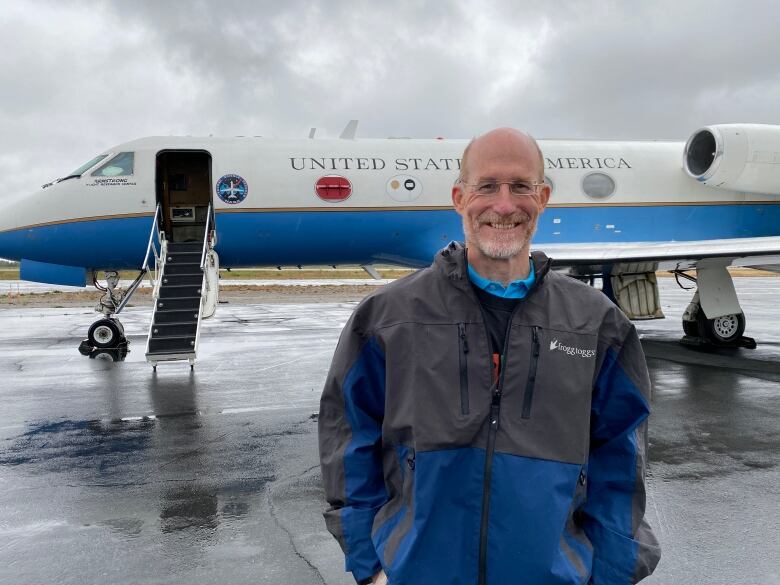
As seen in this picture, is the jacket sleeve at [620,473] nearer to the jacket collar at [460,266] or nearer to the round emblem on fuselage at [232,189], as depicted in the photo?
the jacket collar at [460,266]

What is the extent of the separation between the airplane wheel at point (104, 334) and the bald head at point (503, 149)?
9.97m

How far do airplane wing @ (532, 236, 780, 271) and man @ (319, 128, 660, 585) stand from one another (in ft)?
24.5

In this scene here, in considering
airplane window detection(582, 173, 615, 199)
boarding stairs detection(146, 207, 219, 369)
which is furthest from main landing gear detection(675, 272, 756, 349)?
boarding stairs detection(146, 207, 219, 369)

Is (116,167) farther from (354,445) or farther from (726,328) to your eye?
(726,328)

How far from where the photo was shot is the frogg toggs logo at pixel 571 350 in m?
1.85

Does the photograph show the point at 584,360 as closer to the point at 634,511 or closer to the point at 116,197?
the point at 634,511

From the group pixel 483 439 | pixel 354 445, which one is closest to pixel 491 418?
pixel 483 439

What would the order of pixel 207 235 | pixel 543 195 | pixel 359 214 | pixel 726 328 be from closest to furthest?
pixel 543 195 < pixel 207 235 < pixel 359 214 < pixel 726 328

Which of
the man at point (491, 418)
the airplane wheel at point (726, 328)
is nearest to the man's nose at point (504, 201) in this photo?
the man at point (491, 418)

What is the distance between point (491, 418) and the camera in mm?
1799

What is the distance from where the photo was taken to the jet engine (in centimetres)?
1097

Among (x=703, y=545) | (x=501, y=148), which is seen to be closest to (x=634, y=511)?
(x=501, y=148)

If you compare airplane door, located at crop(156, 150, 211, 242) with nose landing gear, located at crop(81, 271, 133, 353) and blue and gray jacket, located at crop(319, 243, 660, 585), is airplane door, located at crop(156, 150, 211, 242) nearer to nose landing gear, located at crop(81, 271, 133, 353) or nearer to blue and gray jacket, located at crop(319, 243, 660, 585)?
Answer: nose landing gear, located at crop(81, 271, 133, 353)

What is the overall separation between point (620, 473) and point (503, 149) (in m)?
1.05
